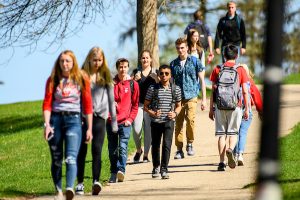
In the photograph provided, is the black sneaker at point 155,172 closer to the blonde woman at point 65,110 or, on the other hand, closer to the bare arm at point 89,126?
the bare arm at point 89,126

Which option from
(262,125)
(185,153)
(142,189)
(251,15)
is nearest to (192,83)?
(185,153)

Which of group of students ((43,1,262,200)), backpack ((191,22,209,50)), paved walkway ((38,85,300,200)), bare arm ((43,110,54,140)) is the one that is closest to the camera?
bare arm ((43,110,54,140))

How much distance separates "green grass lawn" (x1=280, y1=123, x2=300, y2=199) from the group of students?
2.74 feet

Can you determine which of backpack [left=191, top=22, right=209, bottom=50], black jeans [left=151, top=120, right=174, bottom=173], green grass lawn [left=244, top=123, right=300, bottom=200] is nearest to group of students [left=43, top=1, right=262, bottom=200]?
black jeans [left=151, top=120, right=174, bottom=173]

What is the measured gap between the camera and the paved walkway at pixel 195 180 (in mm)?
12023

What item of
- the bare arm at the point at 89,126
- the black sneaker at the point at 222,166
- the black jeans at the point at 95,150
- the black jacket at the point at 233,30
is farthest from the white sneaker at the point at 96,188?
the black jacket at the point at 233,30

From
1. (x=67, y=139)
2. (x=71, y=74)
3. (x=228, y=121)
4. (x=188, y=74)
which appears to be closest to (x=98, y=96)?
(x=71, y=74)

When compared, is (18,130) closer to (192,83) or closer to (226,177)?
(192,83)

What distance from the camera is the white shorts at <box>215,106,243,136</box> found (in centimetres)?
1434

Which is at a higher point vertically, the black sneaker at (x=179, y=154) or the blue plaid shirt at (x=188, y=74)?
the blue plaid shirt at (x=188, y=74)

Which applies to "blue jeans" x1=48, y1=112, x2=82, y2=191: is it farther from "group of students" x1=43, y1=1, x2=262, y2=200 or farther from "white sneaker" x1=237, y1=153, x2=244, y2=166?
"white sneaker" x1=237, y1=153, x2=244, y2=166

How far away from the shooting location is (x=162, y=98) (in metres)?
13.9

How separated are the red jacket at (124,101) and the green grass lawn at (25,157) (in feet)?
3.42

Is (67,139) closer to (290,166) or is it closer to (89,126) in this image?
(89,126)
